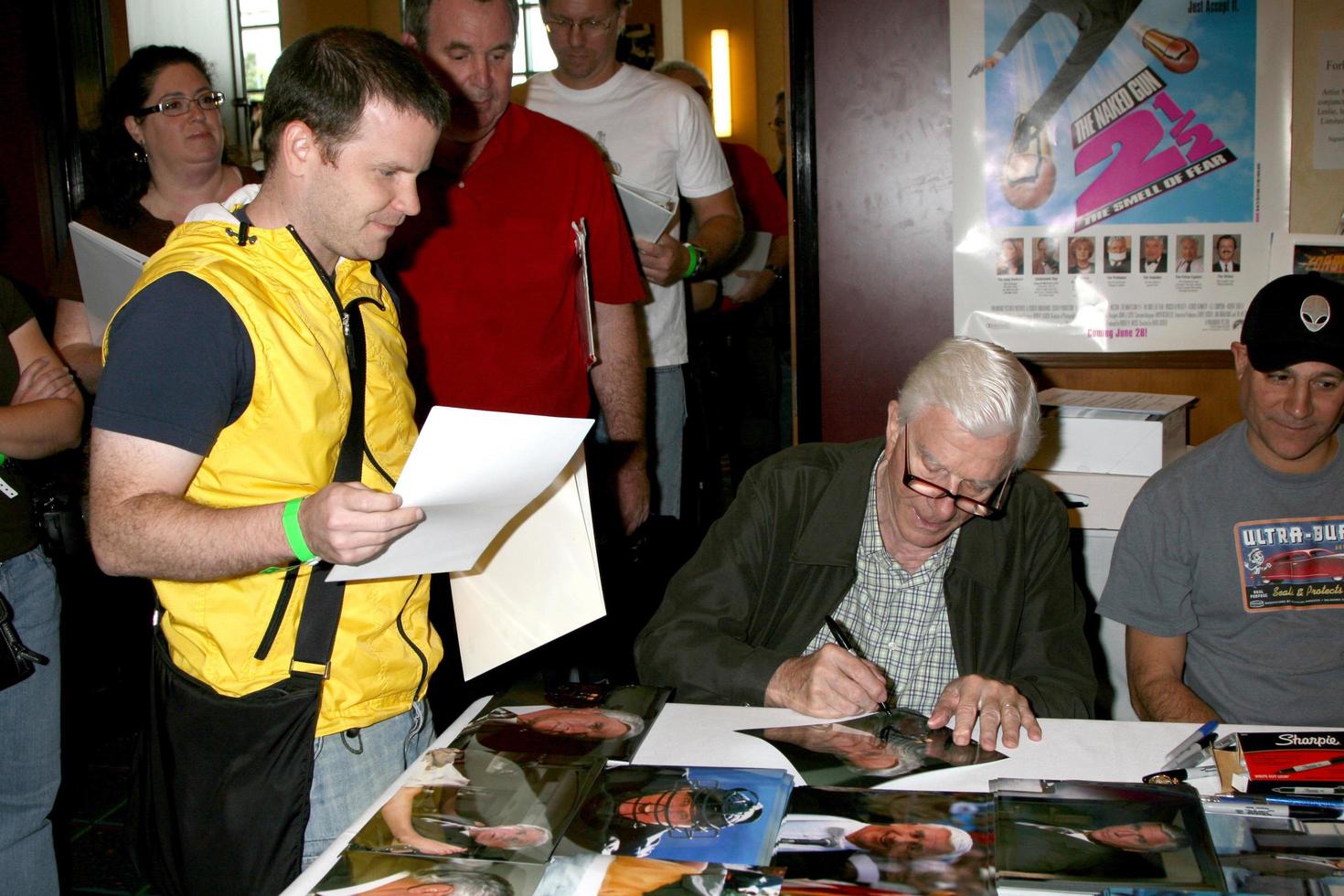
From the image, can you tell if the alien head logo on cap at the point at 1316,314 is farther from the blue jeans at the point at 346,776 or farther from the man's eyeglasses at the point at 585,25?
the man's eyeglasses at the point at 585,25

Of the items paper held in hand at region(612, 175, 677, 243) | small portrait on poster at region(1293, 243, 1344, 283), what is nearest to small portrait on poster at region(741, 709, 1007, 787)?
paper held in hand at region(612, 175, 677, 243)

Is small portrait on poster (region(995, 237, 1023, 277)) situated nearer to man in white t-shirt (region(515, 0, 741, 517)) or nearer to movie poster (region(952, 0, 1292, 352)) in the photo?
movie poster (region(952, 0, 1292, 352))

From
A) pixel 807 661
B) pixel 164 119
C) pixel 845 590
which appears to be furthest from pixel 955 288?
pixel 164 119

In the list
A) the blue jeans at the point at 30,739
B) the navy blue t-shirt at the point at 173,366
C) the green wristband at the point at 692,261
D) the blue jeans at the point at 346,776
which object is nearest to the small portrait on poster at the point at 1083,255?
the green wristband at the point at 692,261

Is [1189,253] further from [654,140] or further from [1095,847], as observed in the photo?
[1095,847]

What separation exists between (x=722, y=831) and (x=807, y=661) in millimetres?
427

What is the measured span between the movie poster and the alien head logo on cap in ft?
3.35

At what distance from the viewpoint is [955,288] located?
299 centimetres

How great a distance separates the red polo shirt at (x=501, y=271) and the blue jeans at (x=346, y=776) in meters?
0.88

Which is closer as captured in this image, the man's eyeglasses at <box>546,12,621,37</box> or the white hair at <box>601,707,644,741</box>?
the white hair at <box>601,707,644,741</box>

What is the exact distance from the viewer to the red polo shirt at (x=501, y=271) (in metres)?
2.18

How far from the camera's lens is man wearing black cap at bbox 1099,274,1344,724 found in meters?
1.89

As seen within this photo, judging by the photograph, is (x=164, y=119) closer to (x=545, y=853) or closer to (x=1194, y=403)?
(x=545, y=853)

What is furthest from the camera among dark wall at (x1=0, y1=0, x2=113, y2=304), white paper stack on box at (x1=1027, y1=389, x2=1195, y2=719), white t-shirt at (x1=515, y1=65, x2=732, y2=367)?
dark wall at (x1=0, y1=0, x2=113, y2=304)
